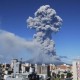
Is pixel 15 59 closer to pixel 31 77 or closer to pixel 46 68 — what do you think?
pixel 46 68

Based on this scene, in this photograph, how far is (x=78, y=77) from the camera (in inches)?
1668

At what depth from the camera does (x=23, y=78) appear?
178ft

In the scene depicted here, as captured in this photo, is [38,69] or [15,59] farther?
[15,59]

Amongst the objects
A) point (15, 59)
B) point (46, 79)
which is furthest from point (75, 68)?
point (15, 59)

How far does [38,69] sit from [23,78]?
45.5 m

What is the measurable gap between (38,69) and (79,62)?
188ft

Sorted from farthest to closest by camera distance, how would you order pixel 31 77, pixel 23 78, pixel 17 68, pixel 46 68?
pixel 46 68 < pixel 17 68 < pixel 31 77 < pixel 23 78

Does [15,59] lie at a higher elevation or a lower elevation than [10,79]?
higher

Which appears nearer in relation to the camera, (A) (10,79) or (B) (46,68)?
(A) (10,79)

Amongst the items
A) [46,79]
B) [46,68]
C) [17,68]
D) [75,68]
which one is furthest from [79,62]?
[46,68]

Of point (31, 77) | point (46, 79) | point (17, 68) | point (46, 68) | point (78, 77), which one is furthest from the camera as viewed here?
point (46, 68)

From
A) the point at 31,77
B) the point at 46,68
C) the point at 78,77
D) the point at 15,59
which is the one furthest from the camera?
the point at 15,59

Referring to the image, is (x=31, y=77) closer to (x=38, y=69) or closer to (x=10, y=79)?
(x=10, y=79)

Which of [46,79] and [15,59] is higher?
[15,59]
